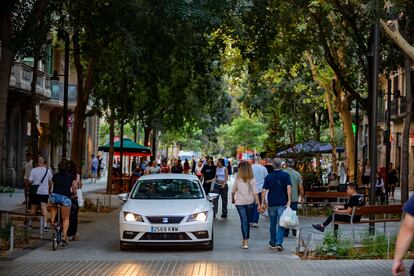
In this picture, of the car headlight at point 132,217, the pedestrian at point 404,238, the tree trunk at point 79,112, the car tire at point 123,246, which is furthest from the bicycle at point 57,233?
the pedestrian at point 404,238

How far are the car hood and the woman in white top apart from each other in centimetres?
61

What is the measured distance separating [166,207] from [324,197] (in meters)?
10.4

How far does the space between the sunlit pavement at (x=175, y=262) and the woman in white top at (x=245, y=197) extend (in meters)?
0.41

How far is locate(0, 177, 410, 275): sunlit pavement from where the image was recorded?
38.4ft

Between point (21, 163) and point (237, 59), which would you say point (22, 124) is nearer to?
point (21, 163)

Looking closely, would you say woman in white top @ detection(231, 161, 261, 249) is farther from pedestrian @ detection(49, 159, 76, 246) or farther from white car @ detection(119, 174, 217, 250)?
pedestrian @ detection(49, 159, 76, 246)

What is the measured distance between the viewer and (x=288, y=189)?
1461cm

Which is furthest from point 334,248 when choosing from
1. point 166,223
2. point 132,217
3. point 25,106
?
point 25,106

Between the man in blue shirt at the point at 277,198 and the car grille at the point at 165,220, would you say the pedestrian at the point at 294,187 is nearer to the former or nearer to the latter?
the man in blue shirt at the point at 277,198

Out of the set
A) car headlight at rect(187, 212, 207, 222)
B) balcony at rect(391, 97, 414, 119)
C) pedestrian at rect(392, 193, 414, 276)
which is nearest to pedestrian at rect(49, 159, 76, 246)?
car headlight at rect(187, 212, 207, 222)

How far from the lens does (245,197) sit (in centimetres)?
1515

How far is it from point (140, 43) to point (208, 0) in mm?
2640

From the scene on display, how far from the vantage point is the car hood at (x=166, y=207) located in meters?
14.2

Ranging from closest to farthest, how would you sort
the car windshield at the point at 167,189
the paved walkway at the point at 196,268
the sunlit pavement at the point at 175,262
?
the paved walkway at the point at 196,268 < the sunlit pavement at the point at 175,262 < the car windshield at the point at 167,189
